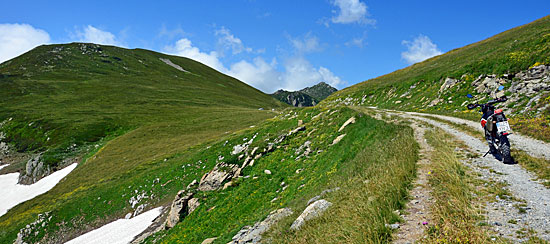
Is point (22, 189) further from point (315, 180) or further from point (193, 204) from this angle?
point (315, 180)

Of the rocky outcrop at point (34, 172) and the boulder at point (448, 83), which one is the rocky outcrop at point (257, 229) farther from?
the rocky outcrop at point (34, 172)

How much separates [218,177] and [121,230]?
51.3 ft

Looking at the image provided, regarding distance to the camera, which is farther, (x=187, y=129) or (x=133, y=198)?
(x=187, y=129)

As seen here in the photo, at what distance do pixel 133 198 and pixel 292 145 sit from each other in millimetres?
25736

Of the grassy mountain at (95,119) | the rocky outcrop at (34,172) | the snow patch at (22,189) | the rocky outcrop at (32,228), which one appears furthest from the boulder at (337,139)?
the rocky outcrop at (34,172)

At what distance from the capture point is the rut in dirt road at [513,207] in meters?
Answer: 5.07

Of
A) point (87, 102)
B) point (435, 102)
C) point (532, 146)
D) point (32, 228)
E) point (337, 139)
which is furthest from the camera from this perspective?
point (87, 102)

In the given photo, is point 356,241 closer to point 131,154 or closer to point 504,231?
point 504,231

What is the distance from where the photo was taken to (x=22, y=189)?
56.2 m

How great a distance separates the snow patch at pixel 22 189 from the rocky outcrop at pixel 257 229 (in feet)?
195

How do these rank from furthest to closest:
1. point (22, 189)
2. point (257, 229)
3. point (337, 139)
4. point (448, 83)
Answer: point (22, 189) → point (448, 83) → point (337, 139) → point (257, 229)

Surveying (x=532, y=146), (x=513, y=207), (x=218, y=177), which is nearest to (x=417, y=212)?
(x=513, y=207)

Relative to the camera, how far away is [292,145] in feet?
79.8

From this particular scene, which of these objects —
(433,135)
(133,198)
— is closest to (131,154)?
(133,198)
